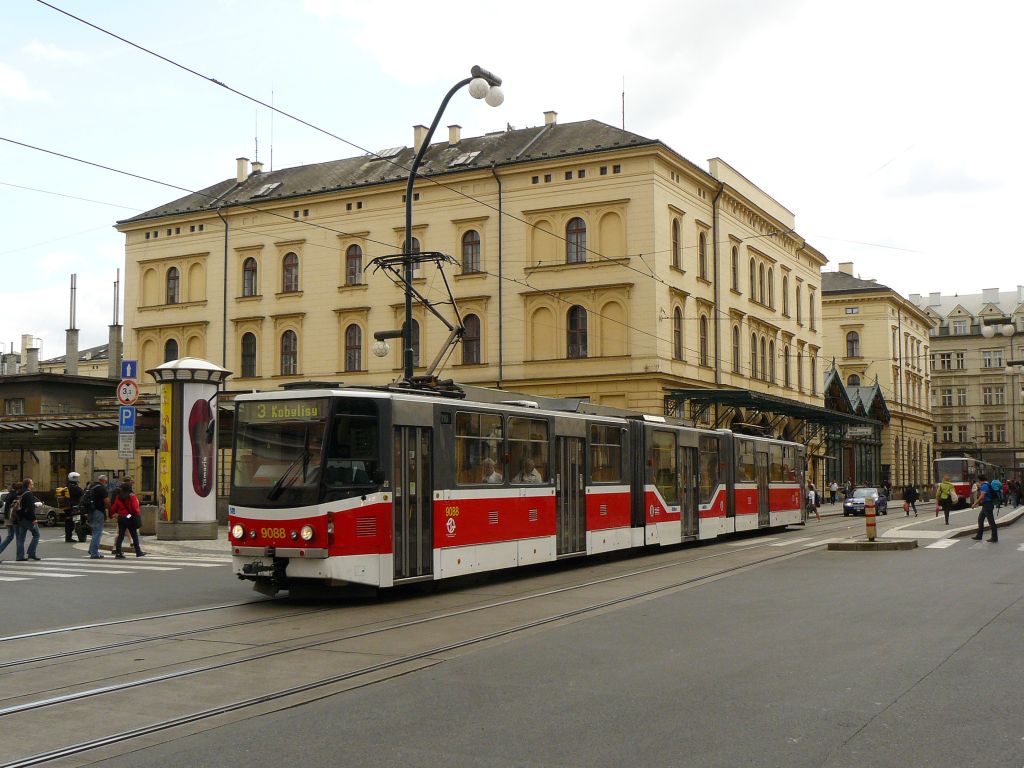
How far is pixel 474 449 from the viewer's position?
55.4 feet

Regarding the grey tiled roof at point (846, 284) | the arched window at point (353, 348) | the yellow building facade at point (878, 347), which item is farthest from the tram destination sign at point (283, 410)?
the grey tiled roof at point (846, 284)

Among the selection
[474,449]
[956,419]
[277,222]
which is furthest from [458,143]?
[956,419]

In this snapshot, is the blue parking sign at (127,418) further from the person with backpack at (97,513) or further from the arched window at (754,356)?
the arched window at (754,356)

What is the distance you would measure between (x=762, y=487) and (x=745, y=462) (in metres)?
1.96

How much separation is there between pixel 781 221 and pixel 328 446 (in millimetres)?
47694

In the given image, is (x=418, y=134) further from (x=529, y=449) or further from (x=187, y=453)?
(x=529, y=449)

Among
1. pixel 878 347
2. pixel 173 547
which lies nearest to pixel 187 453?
pixel 173 547

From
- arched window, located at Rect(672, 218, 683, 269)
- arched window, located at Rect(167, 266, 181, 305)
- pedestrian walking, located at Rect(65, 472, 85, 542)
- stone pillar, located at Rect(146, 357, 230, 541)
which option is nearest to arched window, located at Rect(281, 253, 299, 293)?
arched window, located at Rect(167, 266, 181, 305)

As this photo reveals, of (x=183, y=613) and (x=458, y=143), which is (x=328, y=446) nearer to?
(x=183, y=613)

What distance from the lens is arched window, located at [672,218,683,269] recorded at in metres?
46.0

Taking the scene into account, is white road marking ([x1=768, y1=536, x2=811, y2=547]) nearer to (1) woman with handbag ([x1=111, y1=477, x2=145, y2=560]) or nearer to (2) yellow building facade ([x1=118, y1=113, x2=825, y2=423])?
(1) woman with handbag ([x1=111, y1=477, x2=145, y2=560])

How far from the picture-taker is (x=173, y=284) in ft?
184

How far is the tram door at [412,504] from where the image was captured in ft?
49.5

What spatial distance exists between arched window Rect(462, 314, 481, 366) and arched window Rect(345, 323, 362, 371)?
5.35 metres
